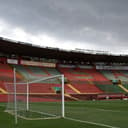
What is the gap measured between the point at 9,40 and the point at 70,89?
601 inches

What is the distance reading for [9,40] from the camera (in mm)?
50781

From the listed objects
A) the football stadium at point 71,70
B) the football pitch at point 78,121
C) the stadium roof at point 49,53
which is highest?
the stadium roof at point 49,53

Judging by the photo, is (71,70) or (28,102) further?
(71,70)

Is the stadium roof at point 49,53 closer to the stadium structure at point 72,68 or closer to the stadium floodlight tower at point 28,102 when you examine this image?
the stadium structure at point 72,68

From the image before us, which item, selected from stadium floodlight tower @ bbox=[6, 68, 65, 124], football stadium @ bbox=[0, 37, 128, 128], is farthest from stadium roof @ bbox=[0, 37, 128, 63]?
stadium floodlight tower @ bbox=[6, 68, 65, 124]

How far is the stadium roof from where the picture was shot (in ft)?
175

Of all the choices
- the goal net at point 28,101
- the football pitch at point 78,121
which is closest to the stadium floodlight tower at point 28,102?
the goal net at point 28,101

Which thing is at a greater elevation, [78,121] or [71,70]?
[71,70]

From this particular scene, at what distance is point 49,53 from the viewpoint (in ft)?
206

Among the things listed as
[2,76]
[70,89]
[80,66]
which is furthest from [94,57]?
[2,76]

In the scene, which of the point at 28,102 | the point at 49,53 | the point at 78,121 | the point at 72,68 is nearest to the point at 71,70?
the point at 72,68

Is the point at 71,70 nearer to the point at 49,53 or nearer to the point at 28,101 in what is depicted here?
the point at 49,53

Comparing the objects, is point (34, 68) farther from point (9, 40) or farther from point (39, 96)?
point (39, 96)

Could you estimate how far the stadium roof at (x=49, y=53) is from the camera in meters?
53.3
